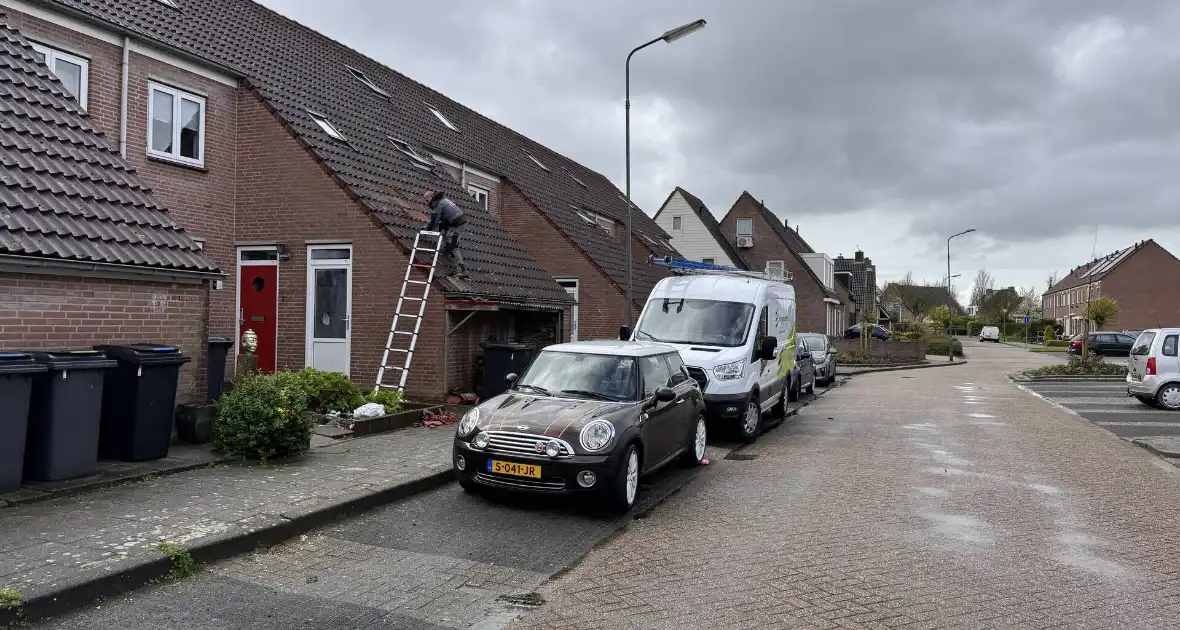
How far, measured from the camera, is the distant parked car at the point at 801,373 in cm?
1847

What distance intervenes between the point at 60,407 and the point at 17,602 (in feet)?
9.16

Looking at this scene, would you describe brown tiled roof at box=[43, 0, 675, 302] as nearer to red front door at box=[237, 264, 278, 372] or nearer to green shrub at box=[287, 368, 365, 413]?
red front door at box=[237, 264, 278, 372]

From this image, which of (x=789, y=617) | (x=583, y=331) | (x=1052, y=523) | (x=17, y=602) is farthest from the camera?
(x=583, y=331)

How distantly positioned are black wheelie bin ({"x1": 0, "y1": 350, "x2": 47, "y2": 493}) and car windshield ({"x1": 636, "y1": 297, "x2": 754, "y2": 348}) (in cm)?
818

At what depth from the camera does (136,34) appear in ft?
39.3

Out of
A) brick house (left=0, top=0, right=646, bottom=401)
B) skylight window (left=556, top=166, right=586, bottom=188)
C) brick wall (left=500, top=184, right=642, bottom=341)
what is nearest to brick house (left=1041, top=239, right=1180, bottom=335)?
skylight window (left=556, top=166, right=586, bottom=188)

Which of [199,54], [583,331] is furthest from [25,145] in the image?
[583,331]

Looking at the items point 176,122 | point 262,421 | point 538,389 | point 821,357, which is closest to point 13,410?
point 262,421

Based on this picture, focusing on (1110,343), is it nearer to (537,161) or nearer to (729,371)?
(537,161)

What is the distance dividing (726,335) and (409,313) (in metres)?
5.01

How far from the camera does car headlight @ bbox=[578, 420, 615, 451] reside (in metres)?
7.05

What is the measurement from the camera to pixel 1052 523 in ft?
23.3

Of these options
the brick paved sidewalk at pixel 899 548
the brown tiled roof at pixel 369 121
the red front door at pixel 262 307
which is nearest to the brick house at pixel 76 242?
the brown tiled roof at pixel 369 121

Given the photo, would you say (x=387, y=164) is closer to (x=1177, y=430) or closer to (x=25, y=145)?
(x=25, y=145)
